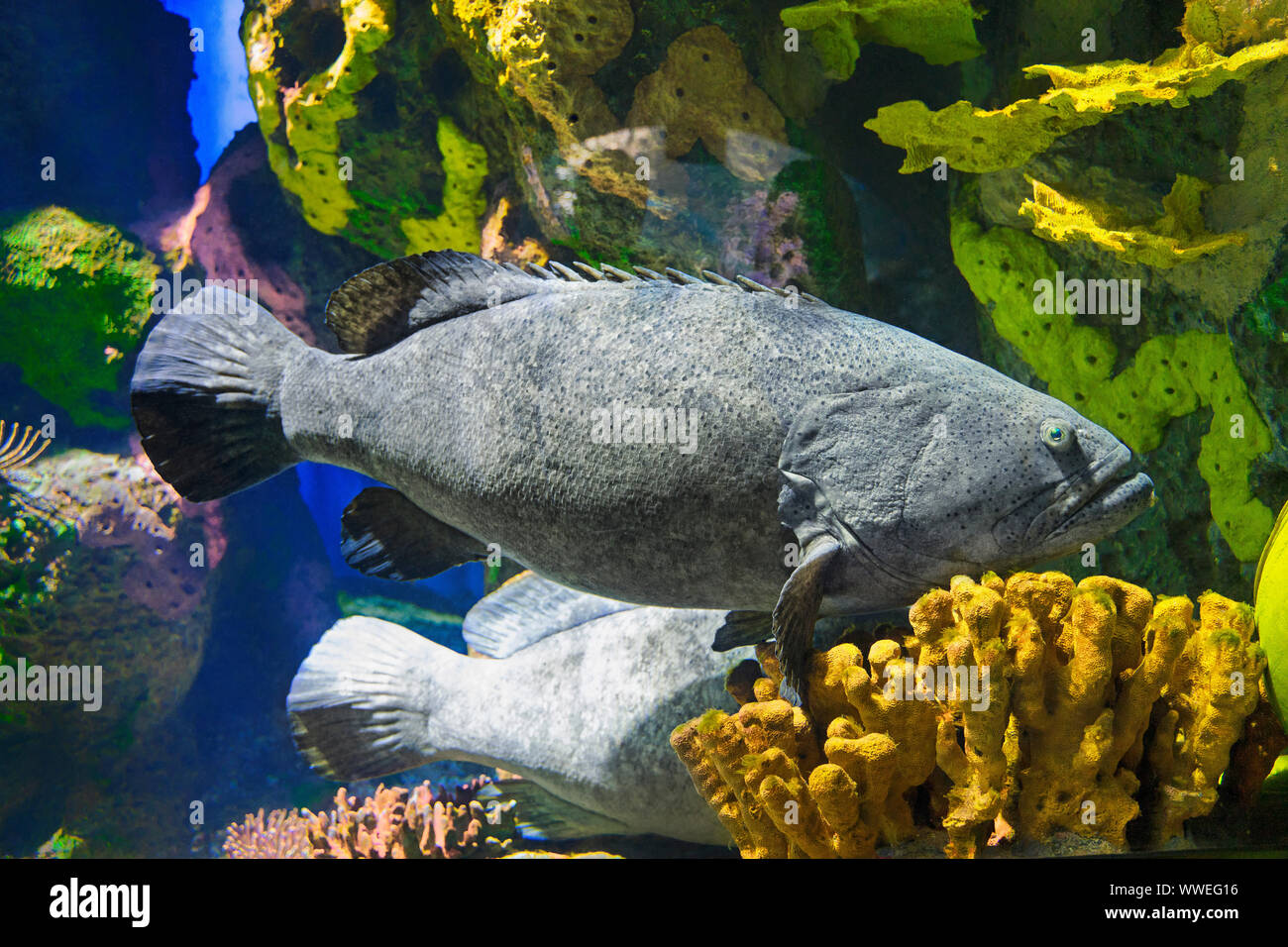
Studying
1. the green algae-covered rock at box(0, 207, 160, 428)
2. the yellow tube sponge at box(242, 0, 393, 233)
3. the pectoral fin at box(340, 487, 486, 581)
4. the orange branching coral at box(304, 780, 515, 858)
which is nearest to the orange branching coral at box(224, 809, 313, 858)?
the orange branching coral at box(304, 780, 515, 858)

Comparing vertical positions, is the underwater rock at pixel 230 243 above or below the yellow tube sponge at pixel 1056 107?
above

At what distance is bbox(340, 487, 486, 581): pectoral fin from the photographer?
2727mm

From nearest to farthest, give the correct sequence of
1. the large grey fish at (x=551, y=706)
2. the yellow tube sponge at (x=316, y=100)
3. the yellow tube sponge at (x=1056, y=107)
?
the yellow tube sponge at (x=1056, y=107), the large grey fish at (x=551, y=706), the yellow tube sponge at (x=316, y=100)

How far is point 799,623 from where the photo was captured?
195 cm

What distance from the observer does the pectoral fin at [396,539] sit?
273 cm

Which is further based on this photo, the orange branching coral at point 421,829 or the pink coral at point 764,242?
the orange branching coral at point 421,829

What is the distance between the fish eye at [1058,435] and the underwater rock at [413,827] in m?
2.92

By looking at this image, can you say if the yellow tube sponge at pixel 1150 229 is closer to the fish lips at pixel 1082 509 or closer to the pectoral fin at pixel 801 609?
the fish lips at pixel 1082 509

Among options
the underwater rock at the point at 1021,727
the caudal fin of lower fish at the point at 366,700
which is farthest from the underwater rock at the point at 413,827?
the underwater rock at the point at 1021,727

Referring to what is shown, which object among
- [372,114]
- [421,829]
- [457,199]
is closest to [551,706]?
[421,829]

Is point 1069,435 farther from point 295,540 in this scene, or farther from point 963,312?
point 295,540

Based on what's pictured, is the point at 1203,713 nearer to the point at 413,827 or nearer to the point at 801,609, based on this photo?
the point at 801,609

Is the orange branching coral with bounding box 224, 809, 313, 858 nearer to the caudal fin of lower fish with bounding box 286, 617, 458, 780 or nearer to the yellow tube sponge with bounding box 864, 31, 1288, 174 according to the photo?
the caudal fin of lower fish with bounding box 286, 617, 458, 780

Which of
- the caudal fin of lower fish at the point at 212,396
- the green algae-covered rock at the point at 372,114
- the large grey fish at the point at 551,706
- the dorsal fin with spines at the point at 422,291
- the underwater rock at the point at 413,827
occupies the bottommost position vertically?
the underwater rock at the point at 413,827
